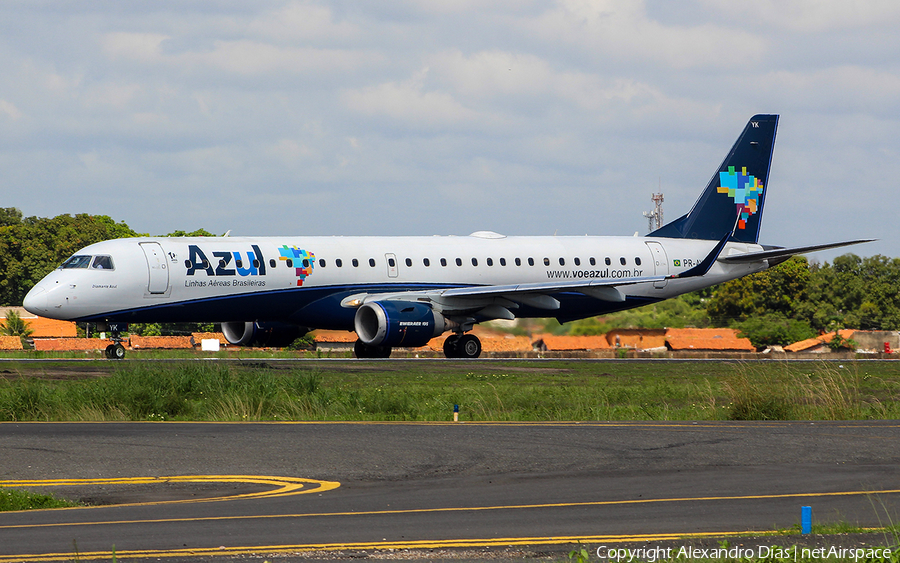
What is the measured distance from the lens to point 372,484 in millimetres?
14180

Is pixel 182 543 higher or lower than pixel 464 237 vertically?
lower

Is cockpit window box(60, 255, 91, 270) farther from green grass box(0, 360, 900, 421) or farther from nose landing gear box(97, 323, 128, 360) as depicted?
green grass box(0, 360, 900, 421)

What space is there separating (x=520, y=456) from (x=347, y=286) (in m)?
23.9

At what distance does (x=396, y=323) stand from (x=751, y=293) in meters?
40.5

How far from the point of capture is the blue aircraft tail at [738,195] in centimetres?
→ 4862

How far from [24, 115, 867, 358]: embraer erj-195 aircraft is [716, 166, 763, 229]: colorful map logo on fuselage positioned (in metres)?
0.05

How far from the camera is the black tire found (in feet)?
135

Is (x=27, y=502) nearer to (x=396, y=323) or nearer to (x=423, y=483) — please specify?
(x=423, y=483)

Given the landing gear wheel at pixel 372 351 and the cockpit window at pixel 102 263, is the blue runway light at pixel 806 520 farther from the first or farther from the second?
the landing gear wheel at pixel 372 351

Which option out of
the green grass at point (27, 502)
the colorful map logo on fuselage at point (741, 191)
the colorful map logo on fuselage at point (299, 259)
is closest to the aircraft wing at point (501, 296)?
the colorful map logo on fuselage at point (299, 259)

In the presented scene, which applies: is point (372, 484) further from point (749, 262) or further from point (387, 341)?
point (749, 262)

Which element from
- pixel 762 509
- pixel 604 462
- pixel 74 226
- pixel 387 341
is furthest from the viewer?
pixel 74 226

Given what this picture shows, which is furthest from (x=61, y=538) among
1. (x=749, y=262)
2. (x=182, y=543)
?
(x=749, y=262)

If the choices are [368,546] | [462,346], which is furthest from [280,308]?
[368,546]
